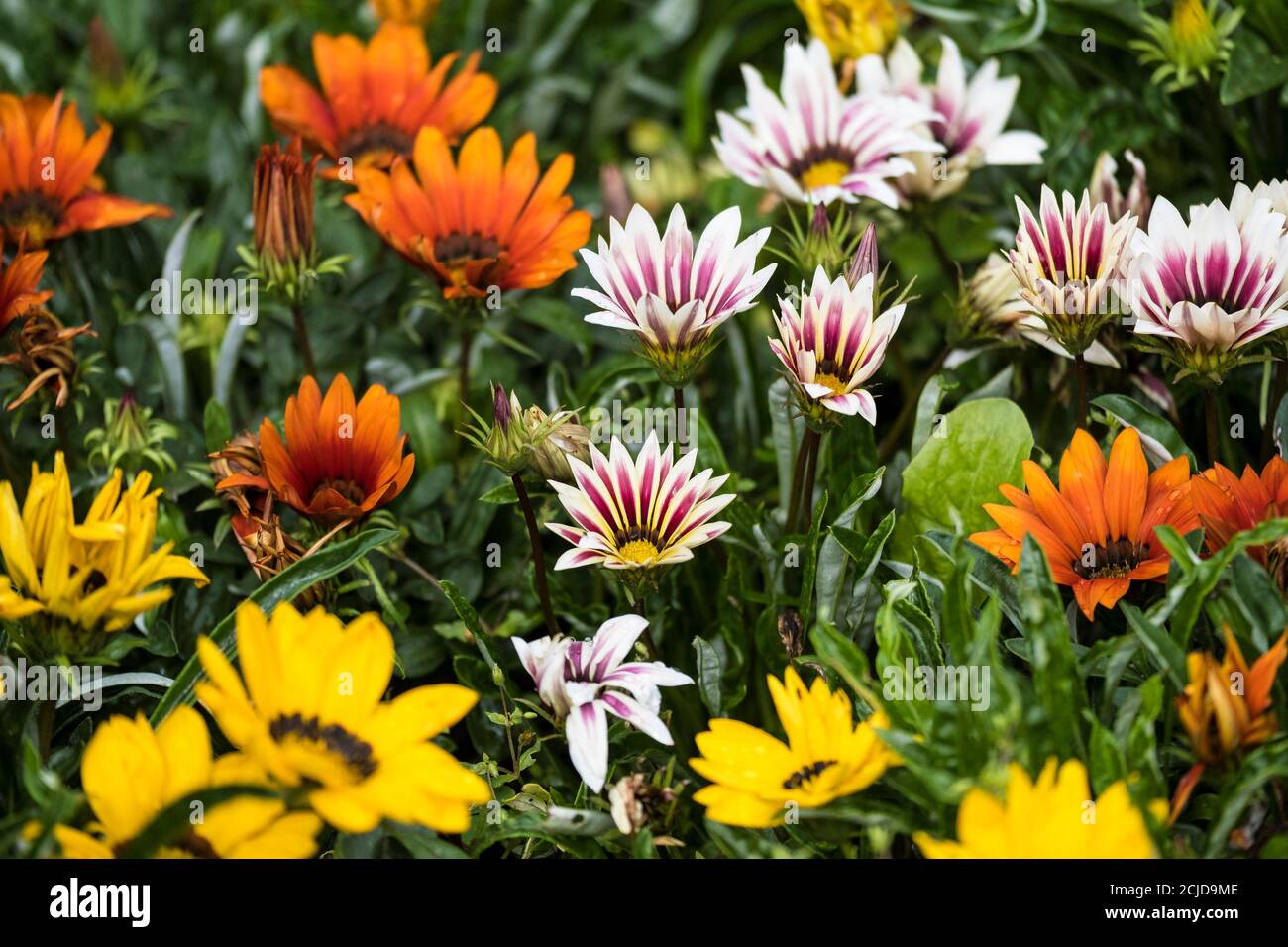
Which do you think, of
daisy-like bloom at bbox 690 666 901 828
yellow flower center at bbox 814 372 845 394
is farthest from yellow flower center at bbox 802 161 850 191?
daisy-like bloom at bbox 690 666 901 828

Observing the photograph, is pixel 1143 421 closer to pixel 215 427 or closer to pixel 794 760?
pixel 794 760

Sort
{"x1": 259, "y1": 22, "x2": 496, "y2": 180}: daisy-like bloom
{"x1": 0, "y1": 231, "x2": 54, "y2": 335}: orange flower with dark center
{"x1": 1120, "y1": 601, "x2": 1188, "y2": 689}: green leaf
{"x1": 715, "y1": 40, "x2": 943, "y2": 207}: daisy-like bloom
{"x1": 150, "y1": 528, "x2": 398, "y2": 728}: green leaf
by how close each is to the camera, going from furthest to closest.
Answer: {"x1": 259, "y1": 22, "x2": 496, "y2": 180}: daisy-like bloom < {"x1": 715, "y1": 40, "x2": 943, "y2": 207}: daisy-like bloom < {"x1": 0, "y1": 231, "x2": 54, "y2": 335}: orange flower with dark center < {"x1": 150, "y1": 528, "x2": 398, "y2": 728}: green leaf < {"x1": 1120, "y1": 601, "x2": 1188, "y2": 689}: green leaf

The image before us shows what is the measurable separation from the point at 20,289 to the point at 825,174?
672mm

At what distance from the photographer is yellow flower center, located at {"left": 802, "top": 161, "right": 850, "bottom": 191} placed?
1159 millimetres

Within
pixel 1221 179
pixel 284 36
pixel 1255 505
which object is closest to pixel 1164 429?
pixel 1255 505

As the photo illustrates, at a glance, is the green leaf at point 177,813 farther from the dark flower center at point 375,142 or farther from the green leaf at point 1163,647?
the dark flower center at point 375,142

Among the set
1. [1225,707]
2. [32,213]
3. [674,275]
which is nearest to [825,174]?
[674,275]

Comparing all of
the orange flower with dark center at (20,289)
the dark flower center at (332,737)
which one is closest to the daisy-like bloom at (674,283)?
the dark flower center at (332,737)

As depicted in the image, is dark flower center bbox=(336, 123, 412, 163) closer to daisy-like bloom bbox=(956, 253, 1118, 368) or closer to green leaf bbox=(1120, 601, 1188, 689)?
daisy-like bloom bbox=(956, 253, 1118, 368)

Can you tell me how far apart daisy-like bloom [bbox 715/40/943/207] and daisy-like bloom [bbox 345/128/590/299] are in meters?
0.16

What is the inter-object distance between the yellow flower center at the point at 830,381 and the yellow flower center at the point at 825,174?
11.0 inches

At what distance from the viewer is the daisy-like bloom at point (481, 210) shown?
1.09m
